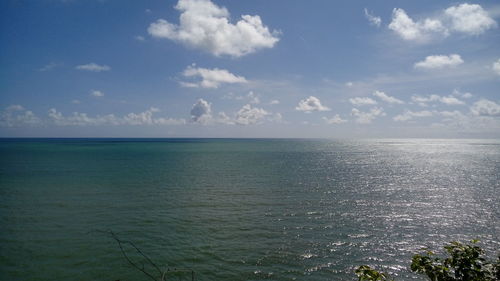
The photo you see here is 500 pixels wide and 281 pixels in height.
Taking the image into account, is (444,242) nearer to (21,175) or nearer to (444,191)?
(444,191)

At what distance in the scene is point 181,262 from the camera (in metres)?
22.2

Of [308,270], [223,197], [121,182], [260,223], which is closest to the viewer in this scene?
[308,270]

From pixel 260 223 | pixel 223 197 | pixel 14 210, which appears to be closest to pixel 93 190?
pixel 14 210

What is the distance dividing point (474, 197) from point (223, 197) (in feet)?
128

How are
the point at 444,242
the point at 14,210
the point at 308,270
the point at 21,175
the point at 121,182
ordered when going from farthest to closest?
the point at 21,175, the point at 121,182, the point at 14,210, the point at 444,242, the point at 308,270

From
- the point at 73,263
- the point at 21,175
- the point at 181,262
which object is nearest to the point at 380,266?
the point at 181,262

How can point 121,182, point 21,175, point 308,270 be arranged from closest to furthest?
point 308,270 → point 121,182 → point 21,175

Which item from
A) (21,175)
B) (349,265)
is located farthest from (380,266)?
(21,175)

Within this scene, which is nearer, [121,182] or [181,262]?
[181,262]

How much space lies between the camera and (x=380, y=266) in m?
21.9

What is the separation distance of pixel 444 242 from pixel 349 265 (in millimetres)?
11420

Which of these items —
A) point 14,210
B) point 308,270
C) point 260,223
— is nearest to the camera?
point 308,270

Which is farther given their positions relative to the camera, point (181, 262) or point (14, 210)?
point (14, 210)

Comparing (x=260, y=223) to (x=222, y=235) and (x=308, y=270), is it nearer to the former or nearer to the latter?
(x=222, y=235)
